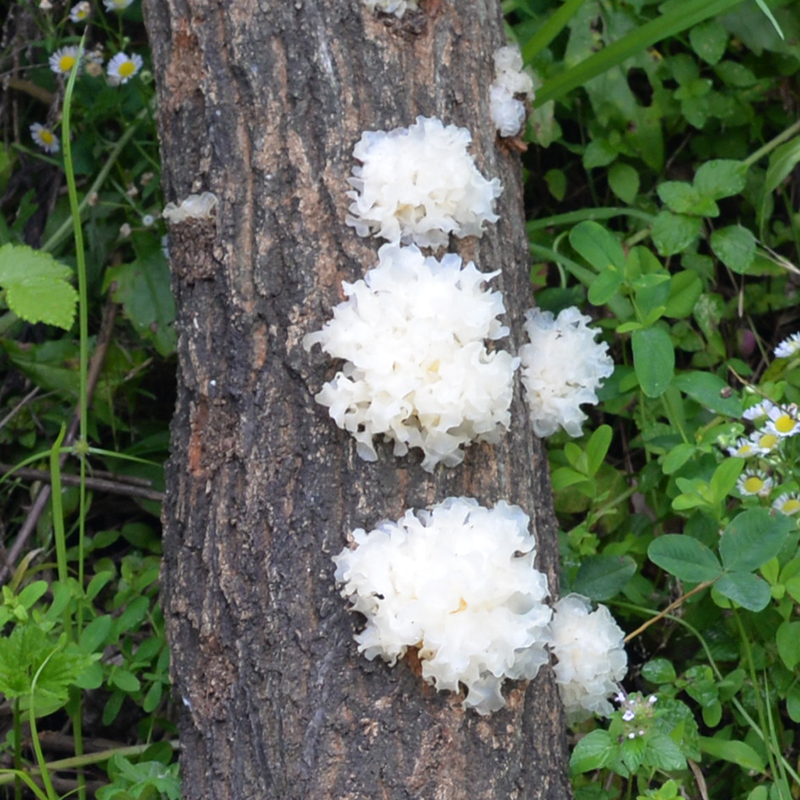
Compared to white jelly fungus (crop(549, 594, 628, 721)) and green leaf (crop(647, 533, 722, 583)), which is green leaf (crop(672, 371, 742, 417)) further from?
white jelly fungus (crop(549, 594, 628, 721))

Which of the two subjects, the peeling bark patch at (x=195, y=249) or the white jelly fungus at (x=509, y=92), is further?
the white jelly fungus at (x=509, y=92)

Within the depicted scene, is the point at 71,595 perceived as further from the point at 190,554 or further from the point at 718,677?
the point at 718,677

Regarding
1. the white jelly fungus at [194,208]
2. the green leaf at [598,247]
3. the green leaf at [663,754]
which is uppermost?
the white jelly fungus at [194,208]

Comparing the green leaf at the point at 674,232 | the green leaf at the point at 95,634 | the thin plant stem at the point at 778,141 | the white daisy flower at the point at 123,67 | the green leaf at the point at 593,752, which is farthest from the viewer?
the white daisy flower at the point at 123,67

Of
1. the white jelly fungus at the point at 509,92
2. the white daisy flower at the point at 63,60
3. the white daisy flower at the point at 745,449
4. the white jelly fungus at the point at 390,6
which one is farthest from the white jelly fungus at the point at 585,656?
the white daisy flower at the point at 63,60

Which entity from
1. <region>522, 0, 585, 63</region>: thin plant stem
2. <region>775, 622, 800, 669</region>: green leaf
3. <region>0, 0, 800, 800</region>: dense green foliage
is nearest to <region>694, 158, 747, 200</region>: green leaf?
<region>0, 0, 800, 800</region>: dense green foliage

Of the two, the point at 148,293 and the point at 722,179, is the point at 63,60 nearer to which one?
the point at 148,293

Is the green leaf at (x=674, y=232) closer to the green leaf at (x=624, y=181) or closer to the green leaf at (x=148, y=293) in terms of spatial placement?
the green leaf at (x=624, y=181)
